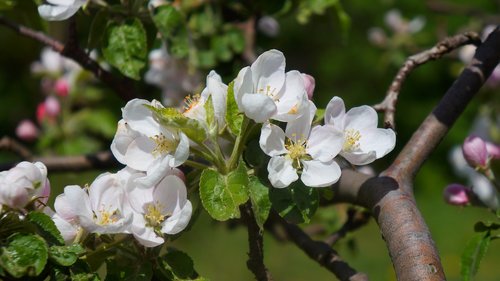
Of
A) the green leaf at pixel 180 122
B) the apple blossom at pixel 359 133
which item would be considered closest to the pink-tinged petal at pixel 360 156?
the apple blossom at pixel 359 133

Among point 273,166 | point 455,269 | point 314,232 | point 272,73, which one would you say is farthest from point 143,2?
point 455,269

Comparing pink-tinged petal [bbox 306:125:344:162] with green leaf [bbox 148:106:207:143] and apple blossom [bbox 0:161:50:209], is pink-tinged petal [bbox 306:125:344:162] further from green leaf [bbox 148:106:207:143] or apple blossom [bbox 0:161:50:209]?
apple blossom [bbox 0:161:50:209]

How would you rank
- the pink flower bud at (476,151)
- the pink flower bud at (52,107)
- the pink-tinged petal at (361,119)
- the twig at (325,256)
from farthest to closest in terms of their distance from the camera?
the pink flower bud at (52,107) → the pink flower bud at (476,151) → the twig at (325,256) → the pink-tinged petal at (361,119)

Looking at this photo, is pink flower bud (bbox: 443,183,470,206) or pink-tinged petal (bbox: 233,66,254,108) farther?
pink flower bud (bbox: 443,183,470,206)

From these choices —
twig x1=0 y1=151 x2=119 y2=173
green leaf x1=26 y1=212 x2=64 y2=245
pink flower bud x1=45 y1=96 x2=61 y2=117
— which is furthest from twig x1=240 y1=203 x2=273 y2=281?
pink flower bud x1=45 y1=96 x2=61 y2=117

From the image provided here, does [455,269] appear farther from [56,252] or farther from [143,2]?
[56,252]

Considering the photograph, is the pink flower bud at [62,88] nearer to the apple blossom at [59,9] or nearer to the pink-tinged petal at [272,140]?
the apple blossom at [59,9]

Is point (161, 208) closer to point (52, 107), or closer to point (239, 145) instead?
point (239, 145)
